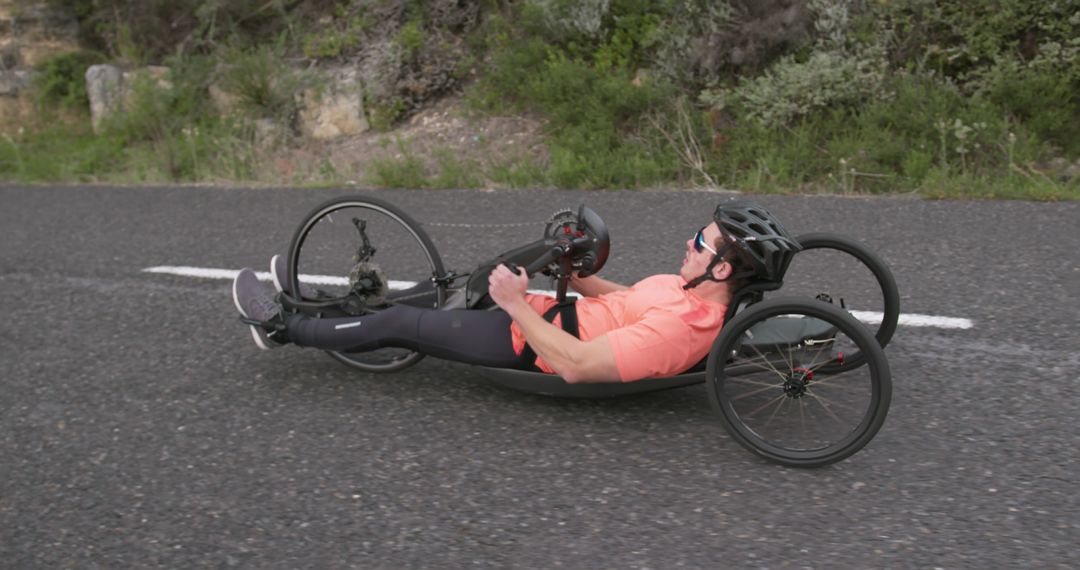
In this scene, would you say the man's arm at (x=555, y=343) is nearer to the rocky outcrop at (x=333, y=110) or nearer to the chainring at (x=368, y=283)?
the chainring at (x=368, y=283)

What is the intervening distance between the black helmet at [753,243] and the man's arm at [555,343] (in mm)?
487

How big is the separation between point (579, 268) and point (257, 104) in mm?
8215

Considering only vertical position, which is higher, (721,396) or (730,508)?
(721,396)

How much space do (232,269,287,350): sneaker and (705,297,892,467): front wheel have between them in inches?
78.0

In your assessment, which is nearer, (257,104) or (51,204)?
(51,204)

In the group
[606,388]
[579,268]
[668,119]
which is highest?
[668,119]

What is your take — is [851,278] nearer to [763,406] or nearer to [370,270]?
[763,406]

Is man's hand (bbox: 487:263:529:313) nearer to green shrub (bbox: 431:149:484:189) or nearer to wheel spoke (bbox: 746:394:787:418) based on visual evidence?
wheel spoke (bbox: 746:394:787:418)

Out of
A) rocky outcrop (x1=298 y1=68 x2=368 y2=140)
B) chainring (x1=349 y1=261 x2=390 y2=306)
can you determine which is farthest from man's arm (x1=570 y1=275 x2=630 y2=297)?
rocky outcrop (x1=298 y1=68 x2=368 y2=140)

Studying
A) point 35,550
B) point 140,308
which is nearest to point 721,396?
point 35,550

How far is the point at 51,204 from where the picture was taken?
30.7 ft

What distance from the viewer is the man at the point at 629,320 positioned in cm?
368

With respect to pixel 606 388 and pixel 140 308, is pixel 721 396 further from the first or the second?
pixel 140 308

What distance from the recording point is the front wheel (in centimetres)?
336
